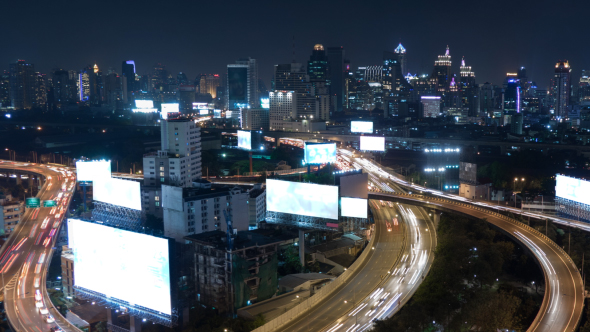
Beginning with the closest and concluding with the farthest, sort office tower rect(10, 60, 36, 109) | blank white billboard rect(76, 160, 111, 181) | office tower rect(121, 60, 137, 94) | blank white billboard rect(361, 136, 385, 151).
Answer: blank white billboard rect(76, 160, 111, 181) → blank white billboard rect(361, 136, 385, 151) → office tower rect(10, 60, 36, 109) → office tower rect(121, 60, 137, 94)

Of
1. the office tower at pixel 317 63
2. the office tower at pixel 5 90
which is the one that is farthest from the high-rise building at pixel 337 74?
the office tower at pixel 5 90

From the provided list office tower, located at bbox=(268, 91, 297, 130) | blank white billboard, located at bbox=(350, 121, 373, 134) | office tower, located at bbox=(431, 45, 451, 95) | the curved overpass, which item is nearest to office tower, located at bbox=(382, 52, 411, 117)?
office tower, located at bbox=(431, 45, 451, 95)

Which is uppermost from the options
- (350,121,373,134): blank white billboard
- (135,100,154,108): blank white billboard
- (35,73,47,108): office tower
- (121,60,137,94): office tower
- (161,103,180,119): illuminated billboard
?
(121,60,137,94): office tower

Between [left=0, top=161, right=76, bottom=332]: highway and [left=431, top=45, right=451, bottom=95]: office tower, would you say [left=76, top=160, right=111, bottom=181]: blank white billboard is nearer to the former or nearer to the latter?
[left=0, top=161, right=76, bottom=332]: highway

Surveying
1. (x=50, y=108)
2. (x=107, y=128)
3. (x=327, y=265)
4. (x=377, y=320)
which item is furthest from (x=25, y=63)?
(x=377, y=320)

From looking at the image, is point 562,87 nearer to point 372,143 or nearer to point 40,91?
point 372,143

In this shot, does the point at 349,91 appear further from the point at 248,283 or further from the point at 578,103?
the point at 248,283
